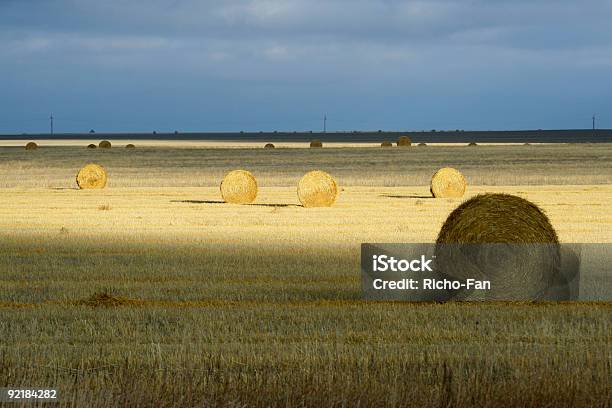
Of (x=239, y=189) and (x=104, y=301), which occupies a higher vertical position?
(x=239, y=189)

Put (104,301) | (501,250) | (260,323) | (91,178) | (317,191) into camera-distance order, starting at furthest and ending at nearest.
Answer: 1. (91,178)
2. (317,191)
3. (501,250)
4. (104,301)
5. (260,323)

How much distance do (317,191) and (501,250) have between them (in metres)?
20.0

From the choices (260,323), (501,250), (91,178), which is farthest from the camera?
(91,178)

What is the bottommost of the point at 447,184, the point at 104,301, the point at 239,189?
the point at 104,301

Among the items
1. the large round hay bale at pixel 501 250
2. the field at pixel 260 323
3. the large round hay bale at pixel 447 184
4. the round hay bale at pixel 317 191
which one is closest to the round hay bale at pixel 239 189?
the round hay bale at pixel 317 191

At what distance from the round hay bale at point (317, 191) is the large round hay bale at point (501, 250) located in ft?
61.2

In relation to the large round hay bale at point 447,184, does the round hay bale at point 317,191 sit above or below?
below

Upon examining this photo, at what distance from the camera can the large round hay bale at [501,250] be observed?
14516mm

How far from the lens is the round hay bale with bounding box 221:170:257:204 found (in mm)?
37281

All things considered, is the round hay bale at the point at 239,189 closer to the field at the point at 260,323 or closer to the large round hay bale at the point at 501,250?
the field at the point at 260,323

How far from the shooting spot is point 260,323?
1276 centimetres

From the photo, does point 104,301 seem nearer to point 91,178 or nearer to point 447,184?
point 447,184

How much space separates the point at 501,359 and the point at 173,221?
66.5 feet

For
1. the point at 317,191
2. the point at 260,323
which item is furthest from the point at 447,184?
the point at 260,323
